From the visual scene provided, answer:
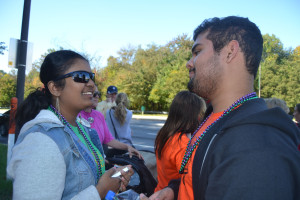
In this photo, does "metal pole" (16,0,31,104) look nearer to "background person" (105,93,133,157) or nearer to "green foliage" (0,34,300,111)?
"background person" (105,93,133,157)

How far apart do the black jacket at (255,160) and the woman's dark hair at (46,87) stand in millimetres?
1444

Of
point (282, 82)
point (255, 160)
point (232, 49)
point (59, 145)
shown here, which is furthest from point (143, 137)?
point (282, 82)

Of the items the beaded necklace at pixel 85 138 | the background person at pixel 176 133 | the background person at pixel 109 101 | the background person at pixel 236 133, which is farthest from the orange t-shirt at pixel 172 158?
the background person at pixel 109 101

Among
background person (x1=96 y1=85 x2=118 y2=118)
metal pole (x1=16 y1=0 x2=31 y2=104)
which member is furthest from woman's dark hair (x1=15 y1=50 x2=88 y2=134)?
background person (x1=96 y1=85 x2=118 y2=118)

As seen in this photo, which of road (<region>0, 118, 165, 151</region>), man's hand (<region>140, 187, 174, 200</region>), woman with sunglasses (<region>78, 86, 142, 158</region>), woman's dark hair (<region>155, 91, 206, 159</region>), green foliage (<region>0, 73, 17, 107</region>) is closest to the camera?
man's hand (<region>140, 187, 174, 200</region>)

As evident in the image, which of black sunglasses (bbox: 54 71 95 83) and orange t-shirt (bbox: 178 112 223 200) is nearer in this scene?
orange t-shirt (bbox: 178 112 223 200)

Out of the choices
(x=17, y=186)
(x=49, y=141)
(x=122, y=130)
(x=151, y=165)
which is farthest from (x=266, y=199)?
(x=122, y=130)

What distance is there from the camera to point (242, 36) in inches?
55.7

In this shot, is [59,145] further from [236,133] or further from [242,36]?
[242,36]

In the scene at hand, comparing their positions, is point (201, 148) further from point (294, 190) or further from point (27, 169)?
point (27, 169)

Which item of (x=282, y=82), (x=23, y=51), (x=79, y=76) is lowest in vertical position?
(x=79, y=76)

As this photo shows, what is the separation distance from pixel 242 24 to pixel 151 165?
9.25ft

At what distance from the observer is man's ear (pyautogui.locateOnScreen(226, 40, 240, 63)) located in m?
1.41

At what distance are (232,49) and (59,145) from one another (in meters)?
1.29
